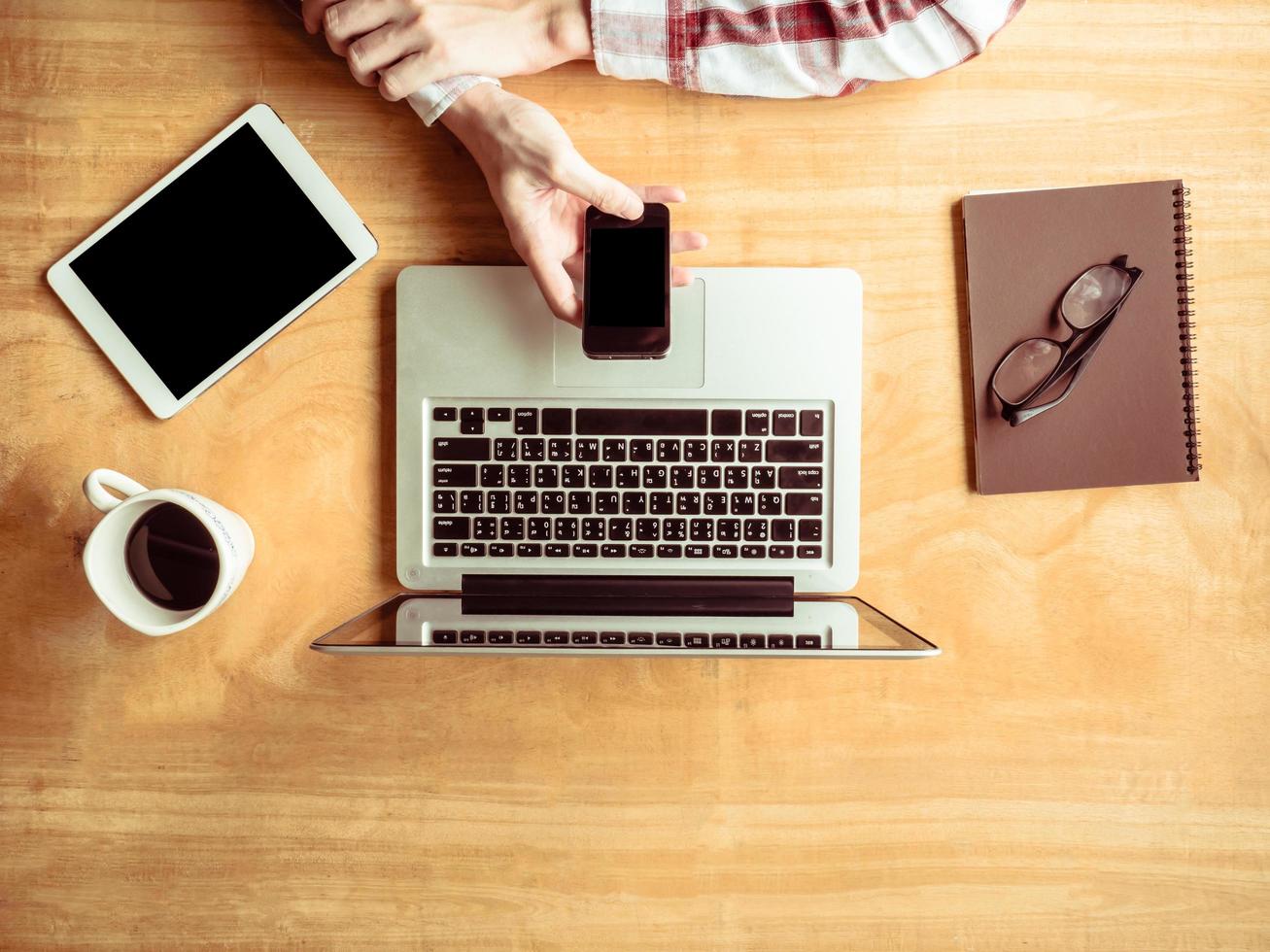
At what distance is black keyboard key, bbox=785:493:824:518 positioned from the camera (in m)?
0.79

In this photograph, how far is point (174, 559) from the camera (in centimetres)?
78

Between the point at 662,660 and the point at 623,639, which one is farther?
the point at 662,660

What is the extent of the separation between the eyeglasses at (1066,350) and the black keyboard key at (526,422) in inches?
18.2

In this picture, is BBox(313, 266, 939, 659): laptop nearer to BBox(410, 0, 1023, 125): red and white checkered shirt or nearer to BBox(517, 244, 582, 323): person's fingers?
BBox(517, 244, 582, 323): person's fingers

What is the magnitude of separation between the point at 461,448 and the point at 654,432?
193mm

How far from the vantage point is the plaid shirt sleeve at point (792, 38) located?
2.45 ft

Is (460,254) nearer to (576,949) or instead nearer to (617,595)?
(617,595)

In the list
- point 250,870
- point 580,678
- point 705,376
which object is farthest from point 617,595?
point 250,870

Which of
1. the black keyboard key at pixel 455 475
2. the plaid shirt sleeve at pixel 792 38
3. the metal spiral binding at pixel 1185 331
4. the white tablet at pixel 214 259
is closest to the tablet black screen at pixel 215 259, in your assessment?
the white tablet at pixel 214 259

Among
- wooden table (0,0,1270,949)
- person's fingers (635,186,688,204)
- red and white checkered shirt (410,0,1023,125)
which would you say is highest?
red and white checkered shirt (410,0,1023,125)

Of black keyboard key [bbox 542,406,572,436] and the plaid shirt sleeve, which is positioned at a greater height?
the plaid shirt sleeve

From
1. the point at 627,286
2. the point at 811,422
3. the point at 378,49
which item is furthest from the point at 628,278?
the point at 378,49

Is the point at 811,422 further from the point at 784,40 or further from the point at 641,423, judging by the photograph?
the point at 784,40

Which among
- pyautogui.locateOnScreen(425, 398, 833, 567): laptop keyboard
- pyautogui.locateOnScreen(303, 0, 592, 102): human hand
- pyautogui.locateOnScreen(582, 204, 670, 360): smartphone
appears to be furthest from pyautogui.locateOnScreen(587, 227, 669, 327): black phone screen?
pyautogui.locateOnScreen(303, 0, 592, 102): human hand
